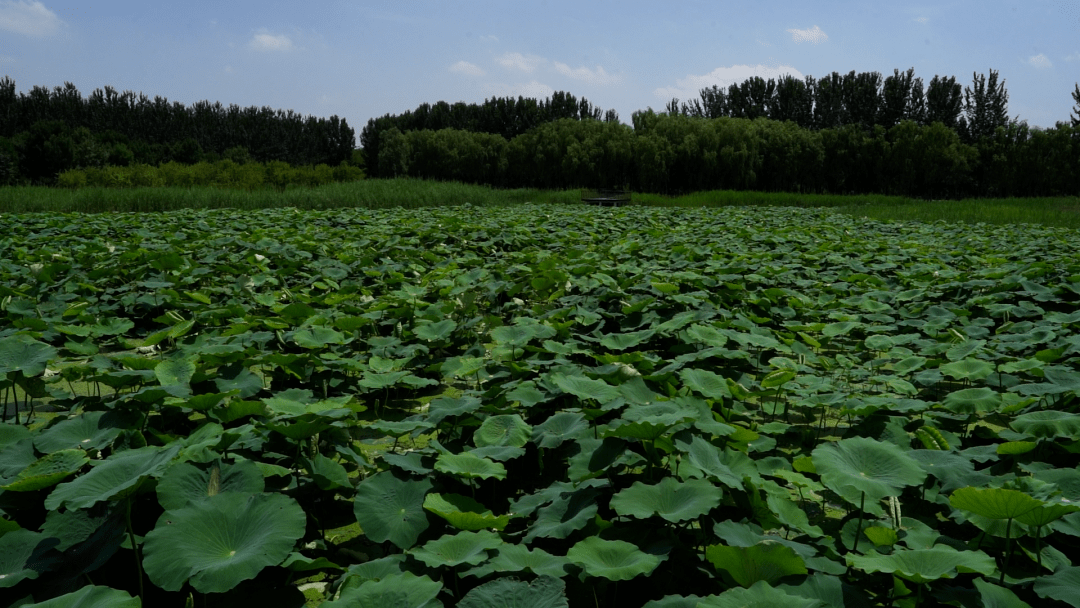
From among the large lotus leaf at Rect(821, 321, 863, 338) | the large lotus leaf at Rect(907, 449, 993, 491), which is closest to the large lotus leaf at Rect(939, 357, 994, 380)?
the large lotus leaf at Rect(821, 321, 863, 338)

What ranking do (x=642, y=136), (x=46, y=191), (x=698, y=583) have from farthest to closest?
(x=642, y=136), (x=46, y=191), (x=698, y=583)

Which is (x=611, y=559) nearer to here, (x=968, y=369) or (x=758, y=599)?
(x=758, y=599)

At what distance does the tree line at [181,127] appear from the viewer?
111ft

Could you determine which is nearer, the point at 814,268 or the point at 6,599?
the point at 6,599

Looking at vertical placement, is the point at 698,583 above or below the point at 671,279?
below

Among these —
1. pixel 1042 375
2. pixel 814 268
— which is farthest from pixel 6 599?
pixel 814 268

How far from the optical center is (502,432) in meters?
1.50

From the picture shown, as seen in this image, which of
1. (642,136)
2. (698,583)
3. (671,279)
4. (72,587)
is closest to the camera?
(72,587)

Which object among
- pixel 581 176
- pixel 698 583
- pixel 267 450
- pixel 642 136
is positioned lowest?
pixel 698 583

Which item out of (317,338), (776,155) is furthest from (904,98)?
(317,338)

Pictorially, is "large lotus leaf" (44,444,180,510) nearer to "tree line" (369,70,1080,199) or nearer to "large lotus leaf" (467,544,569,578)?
"large lotus leaf" (467,544,569,578)

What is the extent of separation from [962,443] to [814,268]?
3.09 m

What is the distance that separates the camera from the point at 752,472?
4.27ft

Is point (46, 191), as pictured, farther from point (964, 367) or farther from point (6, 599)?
point (964, 367)
